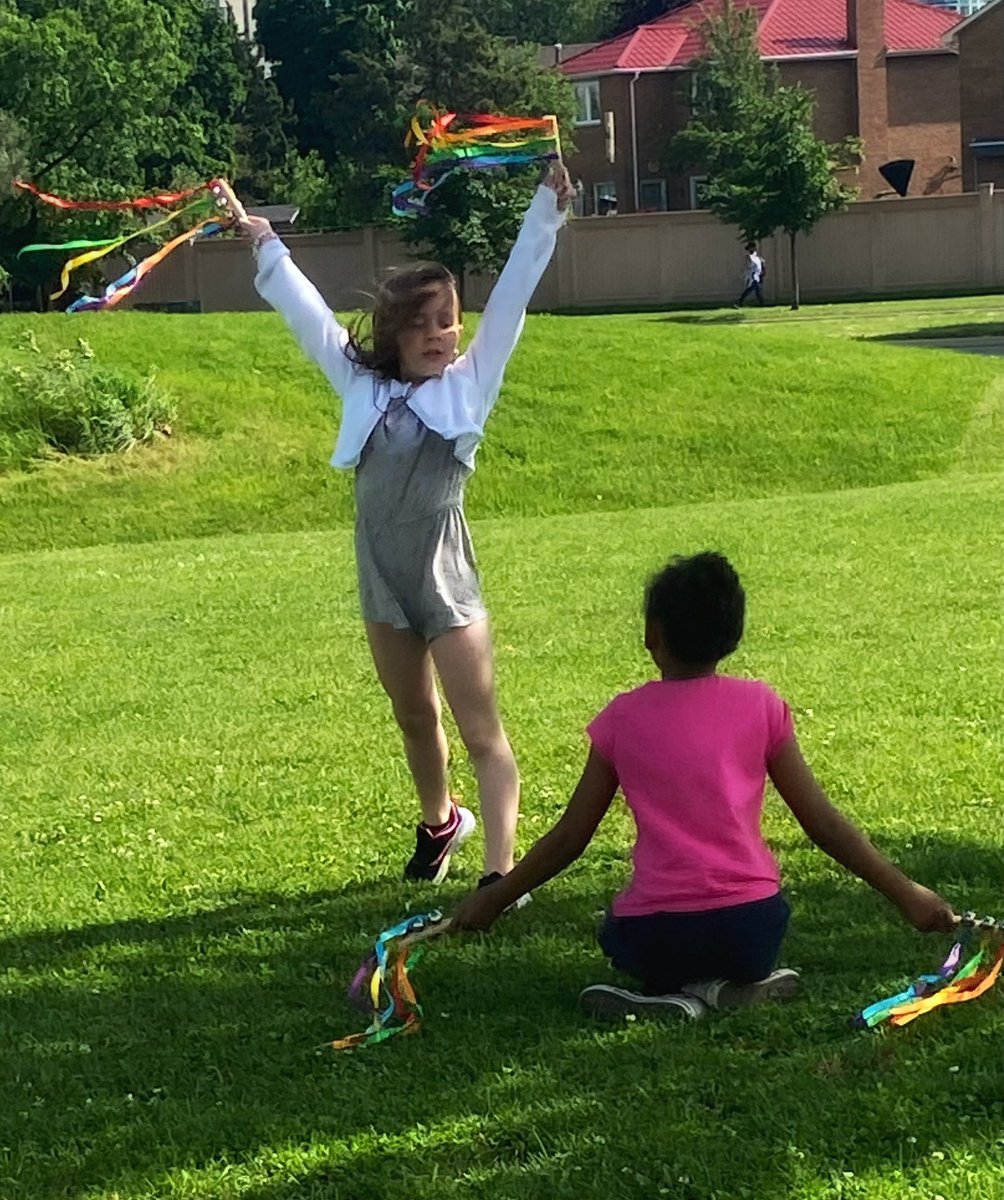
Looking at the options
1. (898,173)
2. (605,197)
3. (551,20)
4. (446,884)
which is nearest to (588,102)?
(605,197)

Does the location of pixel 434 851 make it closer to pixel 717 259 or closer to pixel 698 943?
A: pixel 698 943

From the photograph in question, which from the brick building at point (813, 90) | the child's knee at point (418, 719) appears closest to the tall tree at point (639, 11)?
the brick building at point (813, 90)

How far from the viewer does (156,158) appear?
53.3 m

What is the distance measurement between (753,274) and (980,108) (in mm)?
17407

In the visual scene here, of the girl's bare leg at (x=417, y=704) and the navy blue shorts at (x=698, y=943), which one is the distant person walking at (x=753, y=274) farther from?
the navy blue shorts at (x=698, y=943)

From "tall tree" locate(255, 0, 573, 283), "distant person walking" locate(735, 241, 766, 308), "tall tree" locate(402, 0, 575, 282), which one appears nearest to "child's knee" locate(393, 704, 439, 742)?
"tall tree" locate(402, 0, 575, 282)

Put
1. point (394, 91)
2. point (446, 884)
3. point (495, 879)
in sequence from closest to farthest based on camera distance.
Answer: point (495, 879)
point (446, 884)
point (394, 91)

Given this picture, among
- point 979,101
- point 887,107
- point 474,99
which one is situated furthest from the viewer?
point 887,107

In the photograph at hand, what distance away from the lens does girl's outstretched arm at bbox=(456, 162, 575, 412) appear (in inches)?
181

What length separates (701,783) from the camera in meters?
3.88

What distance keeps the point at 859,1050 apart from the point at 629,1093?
19.5 inches

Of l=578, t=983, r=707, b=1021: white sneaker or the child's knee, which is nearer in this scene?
l=578, t=983, r=707, b=1021: white sneaker

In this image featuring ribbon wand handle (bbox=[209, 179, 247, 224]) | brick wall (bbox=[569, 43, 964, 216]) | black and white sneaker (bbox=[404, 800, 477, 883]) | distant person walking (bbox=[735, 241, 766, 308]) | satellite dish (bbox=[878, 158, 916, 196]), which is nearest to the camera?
ribbon wand handle (bbox=[209, 179, 247, 224])

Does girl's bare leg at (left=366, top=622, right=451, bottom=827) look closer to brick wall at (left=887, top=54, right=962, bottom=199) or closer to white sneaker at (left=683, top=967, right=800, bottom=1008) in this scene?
white sneaker at (left=683, top=967, right=800, bottom=1008)
